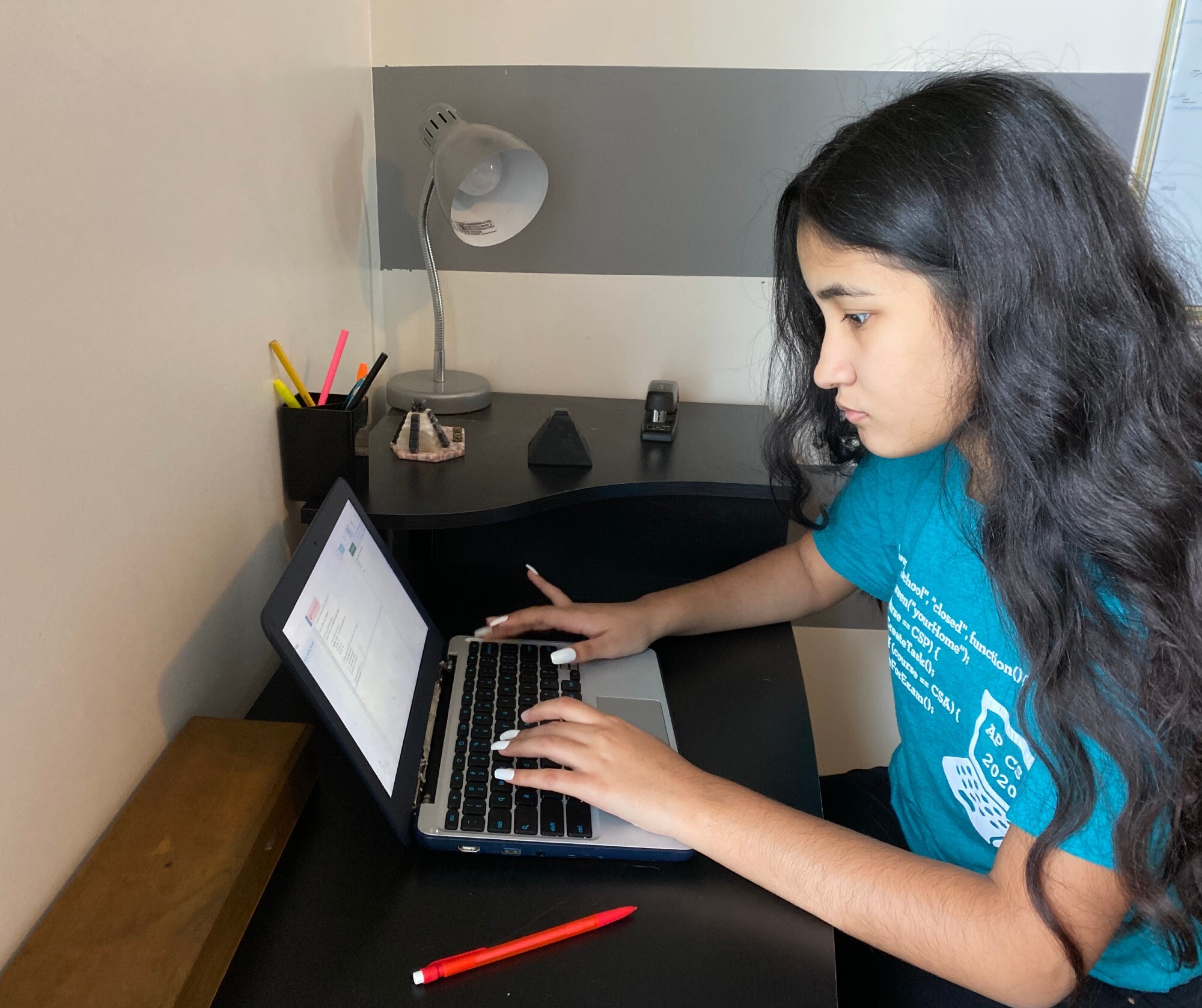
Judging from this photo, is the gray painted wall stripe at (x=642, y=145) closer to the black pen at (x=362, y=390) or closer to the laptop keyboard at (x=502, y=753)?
the black pen at (x=362, y=390)

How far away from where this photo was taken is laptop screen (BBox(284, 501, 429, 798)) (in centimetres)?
73

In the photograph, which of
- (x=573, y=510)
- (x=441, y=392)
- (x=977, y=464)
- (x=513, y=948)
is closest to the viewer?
(x=513, y=948)

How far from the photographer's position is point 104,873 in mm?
670

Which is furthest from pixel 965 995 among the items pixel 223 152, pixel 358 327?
pixel 358 327

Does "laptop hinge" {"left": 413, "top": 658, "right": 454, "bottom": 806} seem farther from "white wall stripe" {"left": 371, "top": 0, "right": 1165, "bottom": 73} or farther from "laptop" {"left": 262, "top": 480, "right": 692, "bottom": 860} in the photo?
"white wall stripe" {"left": 371, "top": 0, "right": 1165, "bottom": 73}

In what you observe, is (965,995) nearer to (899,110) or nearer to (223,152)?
(899,110)

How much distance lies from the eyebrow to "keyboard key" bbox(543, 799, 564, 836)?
1.58 ft

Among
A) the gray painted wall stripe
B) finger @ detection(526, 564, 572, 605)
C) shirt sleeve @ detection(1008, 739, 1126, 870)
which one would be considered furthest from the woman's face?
→ the gray painted wall stripe

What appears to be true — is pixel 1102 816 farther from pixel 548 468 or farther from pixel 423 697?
pixel 548 468

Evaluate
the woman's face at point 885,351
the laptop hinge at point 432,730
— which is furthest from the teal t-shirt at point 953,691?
the laptop hinge at point 432,730

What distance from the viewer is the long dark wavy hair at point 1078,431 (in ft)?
2.21

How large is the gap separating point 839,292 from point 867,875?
1.51 feet

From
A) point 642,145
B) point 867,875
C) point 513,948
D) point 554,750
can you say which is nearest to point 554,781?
point 554,750

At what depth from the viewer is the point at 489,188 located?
1.33m
